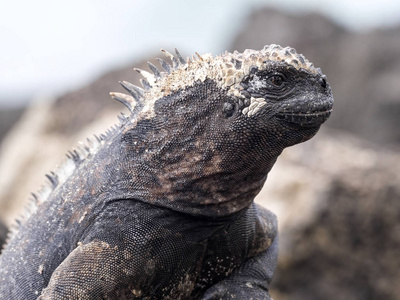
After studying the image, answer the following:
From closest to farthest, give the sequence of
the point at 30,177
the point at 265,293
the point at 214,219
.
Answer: the point at 214,219 < the point at 265,293 < the point at 30,177

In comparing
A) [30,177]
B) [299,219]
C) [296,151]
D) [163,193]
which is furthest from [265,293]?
[30,177]

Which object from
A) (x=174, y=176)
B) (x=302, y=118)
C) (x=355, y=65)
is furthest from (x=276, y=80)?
(x=355, y=65)

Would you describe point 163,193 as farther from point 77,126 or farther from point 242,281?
point 77,126

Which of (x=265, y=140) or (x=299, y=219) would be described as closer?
(x=265, y=140)

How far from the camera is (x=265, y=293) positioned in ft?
14.3

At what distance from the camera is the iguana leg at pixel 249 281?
424cm

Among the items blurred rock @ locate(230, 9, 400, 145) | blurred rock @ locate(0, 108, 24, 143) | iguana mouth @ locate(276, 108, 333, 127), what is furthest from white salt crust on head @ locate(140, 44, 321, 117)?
blurred rock @ locate(0, 108, 24, 143)

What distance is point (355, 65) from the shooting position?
2433cm

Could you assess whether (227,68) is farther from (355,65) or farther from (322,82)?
(355,65)

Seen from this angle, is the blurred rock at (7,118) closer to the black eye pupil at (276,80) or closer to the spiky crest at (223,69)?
the spiky crest at (223,69)

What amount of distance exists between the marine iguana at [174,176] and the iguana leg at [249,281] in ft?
0.27

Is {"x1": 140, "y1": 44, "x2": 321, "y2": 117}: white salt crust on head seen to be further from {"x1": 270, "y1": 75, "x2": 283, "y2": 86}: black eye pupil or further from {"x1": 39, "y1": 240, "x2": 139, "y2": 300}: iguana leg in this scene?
{"x1": 39, "y1": 240, "x2": 139, "y2": 300}: iguana leg

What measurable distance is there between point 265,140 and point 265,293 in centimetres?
133

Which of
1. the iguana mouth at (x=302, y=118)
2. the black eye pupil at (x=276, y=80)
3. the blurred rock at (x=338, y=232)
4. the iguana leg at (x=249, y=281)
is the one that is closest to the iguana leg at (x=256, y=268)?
the iguana leg at (x=249, y=281)
